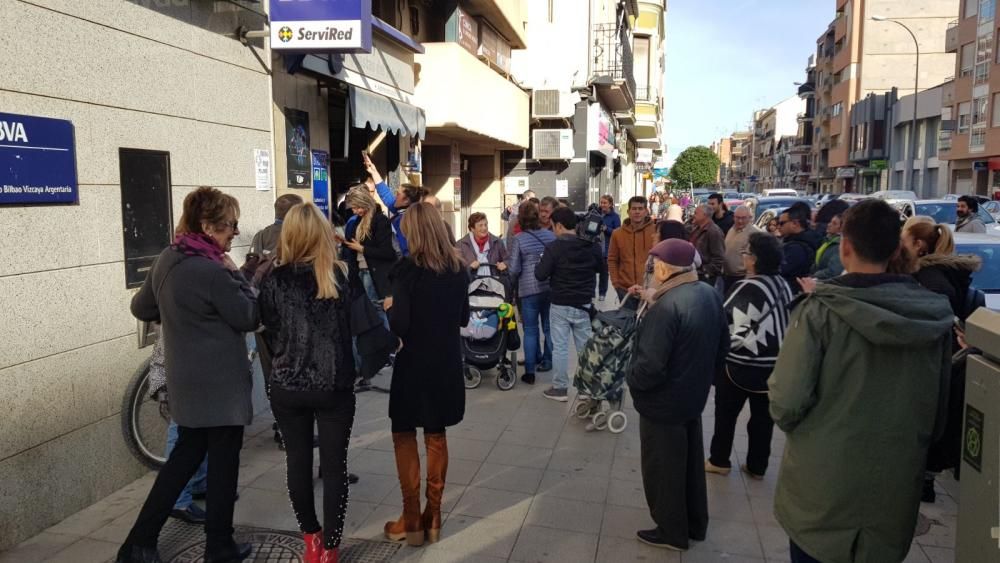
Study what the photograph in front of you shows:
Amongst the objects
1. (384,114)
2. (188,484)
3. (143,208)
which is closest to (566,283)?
(384,114)

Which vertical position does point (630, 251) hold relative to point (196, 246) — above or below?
below

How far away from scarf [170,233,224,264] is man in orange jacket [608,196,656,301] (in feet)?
16.8

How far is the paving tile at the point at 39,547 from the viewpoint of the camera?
3.97m

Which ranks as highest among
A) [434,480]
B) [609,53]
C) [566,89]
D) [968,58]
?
[968,58]

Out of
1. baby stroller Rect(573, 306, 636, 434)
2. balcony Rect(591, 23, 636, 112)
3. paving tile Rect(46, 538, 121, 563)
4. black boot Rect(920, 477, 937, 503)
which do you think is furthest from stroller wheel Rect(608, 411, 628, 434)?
balcony Rect(591, 23, 636, 112)

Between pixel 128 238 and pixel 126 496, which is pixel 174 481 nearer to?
pixel 126 496

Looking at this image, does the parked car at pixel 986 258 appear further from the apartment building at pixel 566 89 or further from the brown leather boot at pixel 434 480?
the apartment building at pixel 566 89

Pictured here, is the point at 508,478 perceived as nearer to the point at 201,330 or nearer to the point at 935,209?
the point at 201,330

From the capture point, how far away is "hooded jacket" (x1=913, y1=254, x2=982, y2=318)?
4914 millimetres

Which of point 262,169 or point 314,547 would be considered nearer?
point 314,547

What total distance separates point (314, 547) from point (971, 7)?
5338 cm

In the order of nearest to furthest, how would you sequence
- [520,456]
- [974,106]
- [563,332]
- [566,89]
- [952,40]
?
1. [520,456]
2. [563,332]
3. [566,89]
4. [974,106]
5. [952,40]

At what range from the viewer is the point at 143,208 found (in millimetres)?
5051

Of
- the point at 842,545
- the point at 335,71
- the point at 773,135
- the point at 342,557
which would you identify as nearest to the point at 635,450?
the point at 342,557
